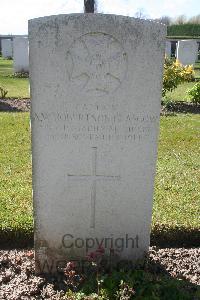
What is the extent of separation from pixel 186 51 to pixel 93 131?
21.8 metres

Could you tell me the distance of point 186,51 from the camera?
Answer: 78.0ft

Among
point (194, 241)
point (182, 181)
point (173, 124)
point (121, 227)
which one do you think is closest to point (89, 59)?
point (121, 227)

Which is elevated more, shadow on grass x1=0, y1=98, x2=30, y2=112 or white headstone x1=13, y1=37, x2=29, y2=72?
white headstone x1=13, y1=37, x2=29, y2=72

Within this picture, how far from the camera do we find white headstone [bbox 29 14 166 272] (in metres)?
2.95

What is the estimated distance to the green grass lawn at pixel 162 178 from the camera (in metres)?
4.44

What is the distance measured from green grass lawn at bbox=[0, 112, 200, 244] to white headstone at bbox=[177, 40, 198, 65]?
15.1 m

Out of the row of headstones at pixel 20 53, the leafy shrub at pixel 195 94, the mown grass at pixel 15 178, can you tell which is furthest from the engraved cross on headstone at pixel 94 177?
the row of headstones at pixel 20 53

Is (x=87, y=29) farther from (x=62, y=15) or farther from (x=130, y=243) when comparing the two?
(x=130, y=243)

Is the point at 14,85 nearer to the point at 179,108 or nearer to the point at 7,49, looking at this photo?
the point at 179,108

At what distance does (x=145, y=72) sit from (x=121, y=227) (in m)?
1.28

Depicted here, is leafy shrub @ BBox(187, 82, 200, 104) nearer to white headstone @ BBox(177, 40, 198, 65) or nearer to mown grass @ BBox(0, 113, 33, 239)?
mown grass @ BBox(0, 113, 33, 239)

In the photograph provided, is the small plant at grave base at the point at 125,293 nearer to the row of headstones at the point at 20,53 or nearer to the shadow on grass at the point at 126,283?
the shadow on grass at the point at 126,283

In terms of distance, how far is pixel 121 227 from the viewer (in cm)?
349

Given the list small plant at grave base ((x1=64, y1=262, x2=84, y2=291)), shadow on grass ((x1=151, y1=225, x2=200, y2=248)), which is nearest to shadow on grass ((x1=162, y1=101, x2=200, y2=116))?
shadow on grass ((x1=151, y1=225, x2=200, y2=248))
